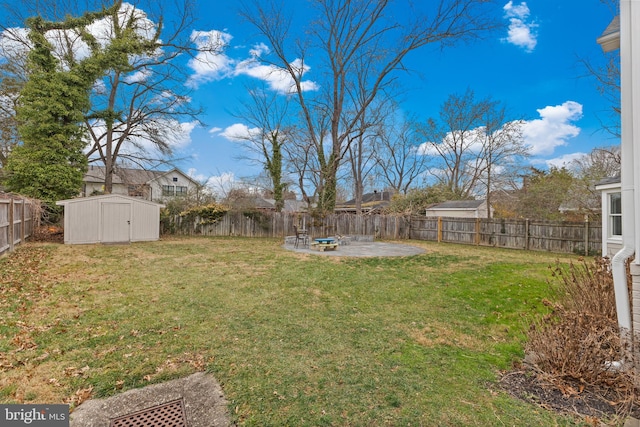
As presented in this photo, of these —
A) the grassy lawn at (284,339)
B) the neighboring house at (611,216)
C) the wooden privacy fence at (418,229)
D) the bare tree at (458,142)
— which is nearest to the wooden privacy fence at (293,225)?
the wooden privacy fence at (418,229)

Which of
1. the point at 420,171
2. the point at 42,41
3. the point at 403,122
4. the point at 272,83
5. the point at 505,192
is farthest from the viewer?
the point at 420,171

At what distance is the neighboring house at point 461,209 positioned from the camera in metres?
21.8

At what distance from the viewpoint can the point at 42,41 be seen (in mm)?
13250

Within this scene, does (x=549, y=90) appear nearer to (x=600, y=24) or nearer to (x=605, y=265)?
(x=600, y=24)

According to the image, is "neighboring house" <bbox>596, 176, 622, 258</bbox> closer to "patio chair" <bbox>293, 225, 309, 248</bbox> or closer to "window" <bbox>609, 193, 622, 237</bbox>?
"window" <bbox>609, 193, 622, 237</bbox>

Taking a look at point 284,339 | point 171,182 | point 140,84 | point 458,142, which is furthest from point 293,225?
point 171,182

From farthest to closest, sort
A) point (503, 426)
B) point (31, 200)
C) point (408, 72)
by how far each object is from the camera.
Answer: point (408, 72)
point (31, 200)
point (503, 426)

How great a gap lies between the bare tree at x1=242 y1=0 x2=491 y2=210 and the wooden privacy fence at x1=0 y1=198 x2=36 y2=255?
44.7 feet

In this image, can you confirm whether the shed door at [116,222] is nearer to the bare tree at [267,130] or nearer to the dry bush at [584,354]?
the bare tree at [267,130]

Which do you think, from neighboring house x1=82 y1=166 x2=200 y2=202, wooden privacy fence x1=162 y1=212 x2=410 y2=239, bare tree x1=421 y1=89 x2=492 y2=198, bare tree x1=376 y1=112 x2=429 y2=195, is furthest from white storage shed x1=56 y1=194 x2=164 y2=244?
bare tree x1=421 y1=89 x2=492 y2=198

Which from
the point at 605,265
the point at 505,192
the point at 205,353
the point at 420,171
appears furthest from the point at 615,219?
the point at 420,171

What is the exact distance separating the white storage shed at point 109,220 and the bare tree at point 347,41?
9744 millimetres

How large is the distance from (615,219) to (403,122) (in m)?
21.3

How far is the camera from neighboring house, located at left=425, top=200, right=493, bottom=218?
858 inches
